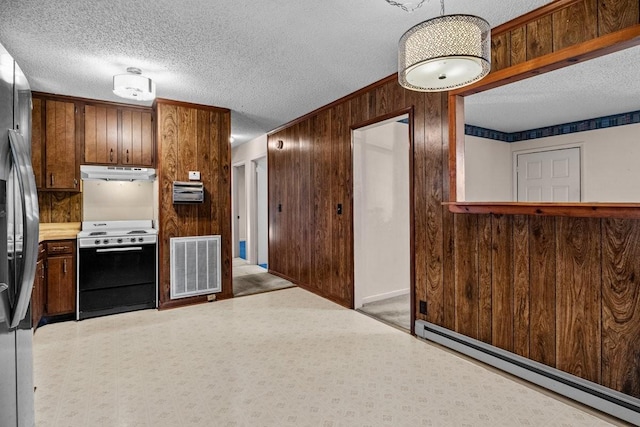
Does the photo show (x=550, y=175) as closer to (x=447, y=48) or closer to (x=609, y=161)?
(x=609, y=161)

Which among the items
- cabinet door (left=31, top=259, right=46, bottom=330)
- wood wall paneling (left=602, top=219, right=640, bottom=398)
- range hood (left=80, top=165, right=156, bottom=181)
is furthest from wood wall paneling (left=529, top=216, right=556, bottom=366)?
cabinet door (left=31, top=259, right=46, bottom=330)

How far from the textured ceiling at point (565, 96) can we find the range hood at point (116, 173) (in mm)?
3837

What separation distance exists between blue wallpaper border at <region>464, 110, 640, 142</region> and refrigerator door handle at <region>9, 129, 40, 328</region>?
513 centimetres

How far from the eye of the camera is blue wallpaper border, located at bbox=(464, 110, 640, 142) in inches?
166

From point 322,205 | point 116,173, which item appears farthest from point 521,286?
point 116,173

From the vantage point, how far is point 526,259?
2287 mm

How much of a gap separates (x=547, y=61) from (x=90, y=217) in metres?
4.66

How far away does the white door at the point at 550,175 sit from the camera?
4676 mm

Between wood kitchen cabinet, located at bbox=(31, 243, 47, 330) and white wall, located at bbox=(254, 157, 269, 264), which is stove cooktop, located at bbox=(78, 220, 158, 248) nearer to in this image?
wood kitchen cabinet, located at bbox=(31, 243, 47, 330)

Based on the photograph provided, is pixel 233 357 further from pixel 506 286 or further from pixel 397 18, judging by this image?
pixel 397 18

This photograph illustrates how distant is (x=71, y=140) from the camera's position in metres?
3.72

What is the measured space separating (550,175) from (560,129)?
0.67 meters

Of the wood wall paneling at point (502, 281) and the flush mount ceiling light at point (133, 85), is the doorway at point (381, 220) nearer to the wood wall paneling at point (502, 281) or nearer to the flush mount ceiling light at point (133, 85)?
the wood wall paneling at point (502, 281)

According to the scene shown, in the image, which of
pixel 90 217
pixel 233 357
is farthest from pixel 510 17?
pixel 90 217
